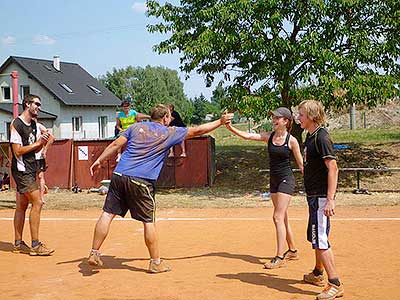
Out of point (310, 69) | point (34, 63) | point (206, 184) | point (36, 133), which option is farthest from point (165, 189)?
point (34, 63)

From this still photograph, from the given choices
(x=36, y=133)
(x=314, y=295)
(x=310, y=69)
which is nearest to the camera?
(x=314, y=295)

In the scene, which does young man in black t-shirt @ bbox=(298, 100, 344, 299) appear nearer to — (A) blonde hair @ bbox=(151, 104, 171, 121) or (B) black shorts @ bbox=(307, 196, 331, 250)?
(B) black shorts @ bbox=(307, 196, 331, 250)

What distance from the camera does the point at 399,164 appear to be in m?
18.3

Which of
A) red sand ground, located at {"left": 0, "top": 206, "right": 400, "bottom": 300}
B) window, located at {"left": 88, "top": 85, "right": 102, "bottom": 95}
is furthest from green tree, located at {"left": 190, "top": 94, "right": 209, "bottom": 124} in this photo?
red sand ground, located at {"left": 0, "top": 206, "right": 400, "bottom": 300}

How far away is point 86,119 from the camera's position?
1882 inches

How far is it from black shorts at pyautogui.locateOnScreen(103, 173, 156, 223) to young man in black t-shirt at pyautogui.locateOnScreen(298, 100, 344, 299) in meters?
2.03

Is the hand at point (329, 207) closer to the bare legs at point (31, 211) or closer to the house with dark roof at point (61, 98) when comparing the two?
the bare legs at point (31, 211)

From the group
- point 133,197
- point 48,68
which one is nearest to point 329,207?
point 133,197

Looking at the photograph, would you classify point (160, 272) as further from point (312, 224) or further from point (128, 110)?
point (128, 110)

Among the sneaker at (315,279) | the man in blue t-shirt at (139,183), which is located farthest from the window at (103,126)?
the sneaker at (315,279)

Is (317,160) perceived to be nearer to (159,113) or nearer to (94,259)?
(159,113)

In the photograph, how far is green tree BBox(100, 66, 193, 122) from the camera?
8300cm

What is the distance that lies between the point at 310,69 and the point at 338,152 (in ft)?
19.1

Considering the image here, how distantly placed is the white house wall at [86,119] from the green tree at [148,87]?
28.5 metres
